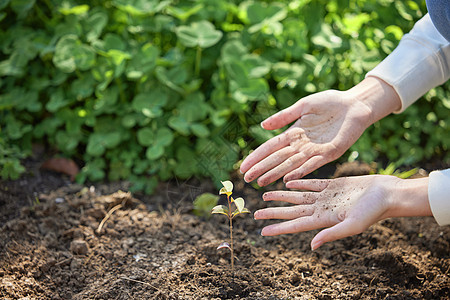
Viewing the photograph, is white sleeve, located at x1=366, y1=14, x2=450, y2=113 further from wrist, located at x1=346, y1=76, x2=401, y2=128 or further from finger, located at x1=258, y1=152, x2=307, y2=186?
finger, located at x1=258, y1=152, x2=307, y2=186

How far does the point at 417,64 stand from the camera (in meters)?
1.86

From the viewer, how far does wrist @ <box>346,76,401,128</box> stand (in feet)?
6.15

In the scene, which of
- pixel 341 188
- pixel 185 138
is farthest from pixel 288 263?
pixel 185 138

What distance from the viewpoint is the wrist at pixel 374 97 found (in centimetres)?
187

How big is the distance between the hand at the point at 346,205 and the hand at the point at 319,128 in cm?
13

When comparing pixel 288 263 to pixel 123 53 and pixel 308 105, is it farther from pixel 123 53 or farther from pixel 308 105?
pixel 123 53

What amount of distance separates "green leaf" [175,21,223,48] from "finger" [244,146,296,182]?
793 mm

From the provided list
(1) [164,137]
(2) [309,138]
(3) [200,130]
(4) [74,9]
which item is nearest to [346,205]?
(2) [309,138]

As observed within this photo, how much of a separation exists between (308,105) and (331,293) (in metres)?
0.71

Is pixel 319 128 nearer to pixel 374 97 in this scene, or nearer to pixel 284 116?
pixel 284 116

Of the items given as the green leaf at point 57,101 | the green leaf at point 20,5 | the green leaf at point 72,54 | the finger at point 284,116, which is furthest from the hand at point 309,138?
the green leaf at point 20,5

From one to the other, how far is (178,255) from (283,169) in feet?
1.72

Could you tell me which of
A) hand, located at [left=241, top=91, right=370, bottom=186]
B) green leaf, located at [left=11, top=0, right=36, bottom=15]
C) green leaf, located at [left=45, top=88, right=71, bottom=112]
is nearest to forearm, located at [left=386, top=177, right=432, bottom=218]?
hand, located at [left=241, top=91, right=370, bottom=186]

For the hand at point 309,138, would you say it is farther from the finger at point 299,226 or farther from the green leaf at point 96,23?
the green leaf at point 96,23
